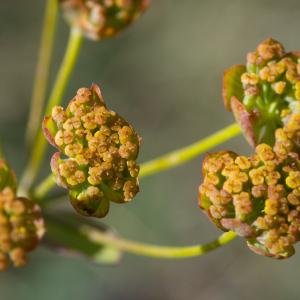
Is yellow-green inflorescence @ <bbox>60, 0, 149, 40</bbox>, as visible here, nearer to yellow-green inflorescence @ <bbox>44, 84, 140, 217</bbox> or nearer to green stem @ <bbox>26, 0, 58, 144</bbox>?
green stem @ <bbox>26, 0, 58, 144</bbox>

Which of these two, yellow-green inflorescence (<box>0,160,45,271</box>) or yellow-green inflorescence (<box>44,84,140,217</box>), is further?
yellow-green inflorescence (<box>0,160,45,271</box>)

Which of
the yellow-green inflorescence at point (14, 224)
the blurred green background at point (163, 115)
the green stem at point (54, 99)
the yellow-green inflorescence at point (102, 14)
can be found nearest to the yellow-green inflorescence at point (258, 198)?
the yellow-green inflorescence at point (14, 224)

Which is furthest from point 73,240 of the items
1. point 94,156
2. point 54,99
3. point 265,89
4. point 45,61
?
point 265,89

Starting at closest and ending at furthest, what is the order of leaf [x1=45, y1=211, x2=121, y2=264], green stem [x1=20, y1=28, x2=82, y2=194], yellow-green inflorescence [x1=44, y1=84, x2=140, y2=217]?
yellow-green inflorescence [x1=44, y1=84, x2=140, y2=217] → green stem [x1=20, y1=28, x2=82, y2=194] → leaf [x1=45, y1=211, x2=121, y2=264]

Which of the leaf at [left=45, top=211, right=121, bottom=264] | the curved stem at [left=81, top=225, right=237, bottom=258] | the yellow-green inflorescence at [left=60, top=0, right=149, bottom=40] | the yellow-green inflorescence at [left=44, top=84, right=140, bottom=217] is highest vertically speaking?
the yellow-green inflorescence at [left=44, top=84, right=140, bottom=217]

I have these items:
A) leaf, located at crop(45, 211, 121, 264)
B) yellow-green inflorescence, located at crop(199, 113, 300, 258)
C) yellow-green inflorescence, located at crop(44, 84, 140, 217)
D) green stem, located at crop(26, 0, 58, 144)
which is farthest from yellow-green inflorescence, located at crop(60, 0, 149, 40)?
yellow-green inflorescence, located at crop(199, 113, 300, 258)

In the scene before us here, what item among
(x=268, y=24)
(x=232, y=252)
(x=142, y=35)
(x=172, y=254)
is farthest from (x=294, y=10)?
(x=172, y=254)
